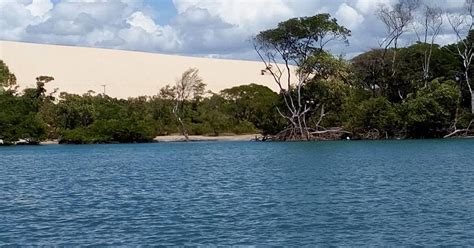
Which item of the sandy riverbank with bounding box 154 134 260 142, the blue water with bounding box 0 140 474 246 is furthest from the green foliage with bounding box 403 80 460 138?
the blue water with bounding box 0 140 474 246

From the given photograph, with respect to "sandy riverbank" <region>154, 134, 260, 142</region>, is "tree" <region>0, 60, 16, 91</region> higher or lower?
higher

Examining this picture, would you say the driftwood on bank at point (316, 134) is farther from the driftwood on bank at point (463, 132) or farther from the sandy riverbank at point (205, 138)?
the driftwood on bank at point (463, 132)

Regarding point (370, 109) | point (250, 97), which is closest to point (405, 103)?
point (370, 109)

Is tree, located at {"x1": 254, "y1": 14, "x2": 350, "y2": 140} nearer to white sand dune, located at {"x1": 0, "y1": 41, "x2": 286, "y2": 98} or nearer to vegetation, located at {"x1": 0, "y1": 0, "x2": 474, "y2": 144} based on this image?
vegetation, located at {"x1": 0, "y1": 0, "x2": 474, "y2": 144}

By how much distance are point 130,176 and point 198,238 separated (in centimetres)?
1826

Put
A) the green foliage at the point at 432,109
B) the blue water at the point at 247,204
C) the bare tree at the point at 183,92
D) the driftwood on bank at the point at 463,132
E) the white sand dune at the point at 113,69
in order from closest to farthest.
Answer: the blue water at the point at 247,204 < the green foliage at the point at 432,109 < the driftwood on bank at the point at 463,132 < the bare tree at the point at 183,92 < the white sand dune at the point at 113,69

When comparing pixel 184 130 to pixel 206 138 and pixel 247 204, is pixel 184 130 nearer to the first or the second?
pixel 206 138

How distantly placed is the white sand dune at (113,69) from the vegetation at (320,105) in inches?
1783

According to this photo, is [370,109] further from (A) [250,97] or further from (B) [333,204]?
(B) [333,204]

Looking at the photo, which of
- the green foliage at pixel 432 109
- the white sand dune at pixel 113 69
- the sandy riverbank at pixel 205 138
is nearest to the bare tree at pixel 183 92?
the sandy riverbank at pixel 205 138

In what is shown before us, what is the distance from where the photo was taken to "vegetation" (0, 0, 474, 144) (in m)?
71.6

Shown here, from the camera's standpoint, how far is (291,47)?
75375 mm

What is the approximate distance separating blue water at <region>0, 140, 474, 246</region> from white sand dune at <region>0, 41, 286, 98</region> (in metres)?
95.1

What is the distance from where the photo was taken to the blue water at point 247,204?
1744cm
